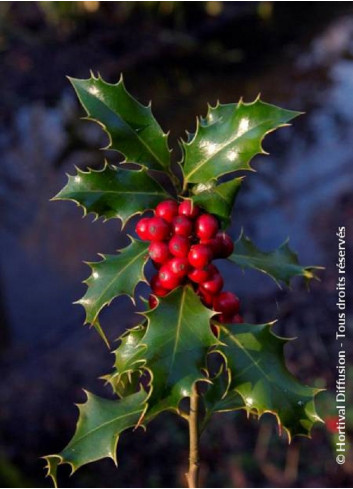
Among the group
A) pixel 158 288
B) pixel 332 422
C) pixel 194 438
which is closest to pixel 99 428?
pixel 194 438

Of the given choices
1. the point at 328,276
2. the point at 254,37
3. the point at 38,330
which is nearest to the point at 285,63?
the point at 254,37

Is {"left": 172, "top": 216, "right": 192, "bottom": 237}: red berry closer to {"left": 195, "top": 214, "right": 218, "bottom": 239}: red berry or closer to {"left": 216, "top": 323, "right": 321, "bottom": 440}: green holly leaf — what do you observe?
{"left": 195, "top": 214, "right": 218, "bottom": 239}: red berry

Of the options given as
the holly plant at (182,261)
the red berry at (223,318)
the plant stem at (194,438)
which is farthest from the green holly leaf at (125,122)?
the plant stem at (194,438)

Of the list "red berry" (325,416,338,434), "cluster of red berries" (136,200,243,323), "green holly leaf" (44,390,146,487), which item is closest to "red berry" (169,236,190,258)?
"cluster of red berries" (136,200,243,323)

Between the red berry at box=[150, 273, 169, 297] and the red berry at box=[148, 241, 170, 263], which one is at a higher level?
the red berry at box=[148, 241, 170, 263]

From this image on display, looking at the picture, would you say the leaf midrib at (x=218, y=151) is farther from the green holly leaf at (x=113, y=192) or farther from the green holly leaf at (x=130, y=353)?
the green holly leaf at (x=130, y=353)

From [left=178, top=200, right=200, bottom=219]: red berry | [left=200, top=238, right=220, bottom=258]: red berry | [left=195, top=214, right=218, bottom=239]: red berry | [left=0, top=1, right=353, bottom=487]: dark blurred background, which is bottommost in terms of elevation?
[left=200, top=238, right=220, bottom=258]: red berry

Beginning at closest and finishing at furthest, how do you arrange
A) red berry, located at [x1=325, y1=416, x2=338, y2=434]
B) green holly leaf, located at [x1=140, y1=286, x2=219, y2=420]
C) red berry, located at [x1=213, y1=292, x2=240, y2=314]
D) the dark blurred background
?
green holly leaf, located at [x1=140, y1=286, x2=219, y2=420]
red berry, located at [x1=213, y1=292, x2=240, y2=314]
red berry, located at [x1=325, y1=416, x2=338, y2=434]
the dark blurred background
